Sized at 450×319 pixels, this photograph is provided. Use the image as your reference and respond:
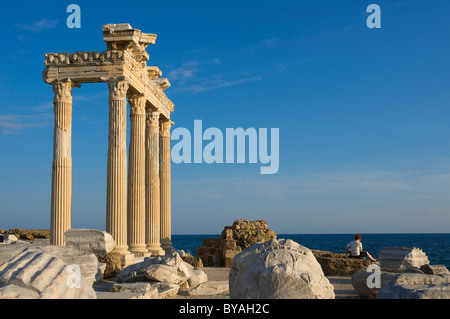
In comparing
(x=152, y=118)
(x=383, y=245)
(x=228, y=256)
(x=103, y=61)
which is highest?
(x=103, y=61)

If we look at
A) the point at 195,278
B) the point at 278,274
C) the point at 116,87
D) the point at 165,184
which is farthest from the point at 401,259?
the point at 165,184

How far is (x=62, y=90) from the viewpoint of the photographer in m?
18.4

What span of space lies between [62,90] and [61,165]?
281cm

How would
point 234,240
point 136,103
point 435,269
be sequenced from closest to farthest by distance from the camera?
point 435,269 < point 136,103 < point 234,240

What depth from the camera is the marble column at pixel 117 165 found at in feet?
59.1

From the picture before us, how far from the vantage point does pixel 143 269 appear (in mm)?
12445

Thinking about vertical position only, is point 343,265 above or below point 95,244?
below

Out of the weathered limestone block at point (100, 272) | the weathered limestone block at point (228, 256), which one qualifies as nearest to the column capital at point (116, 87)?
the weathered limestone block at point (100, 272)

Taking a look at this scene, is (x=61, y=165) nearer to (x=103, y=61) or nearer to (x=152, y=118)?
(x=103, y=61)

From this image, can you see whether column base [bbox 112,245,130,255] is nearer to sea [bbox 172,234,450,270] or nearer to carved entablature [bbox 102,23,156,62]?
carved entablature [bbox 102,23,156,62]

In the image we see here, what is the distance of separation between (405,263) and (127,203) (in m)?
11.1

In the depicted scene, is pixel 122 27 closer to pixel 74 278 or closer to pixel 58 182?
pixel 58 182
